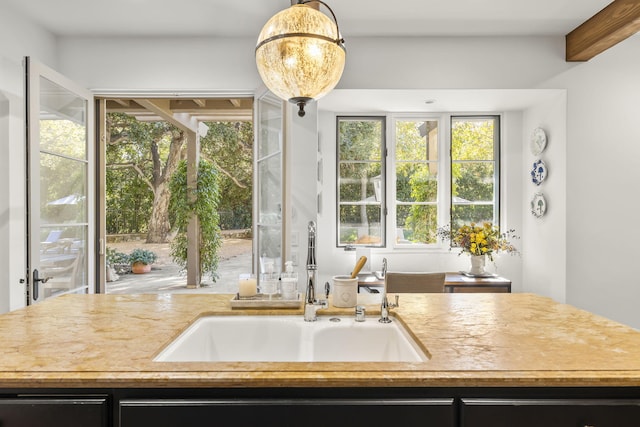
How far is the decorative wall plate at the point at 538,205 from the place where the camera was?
3.58 meters

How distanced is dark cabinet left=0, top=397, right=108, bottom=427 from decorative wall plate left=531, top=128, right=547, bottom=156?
3770 mm

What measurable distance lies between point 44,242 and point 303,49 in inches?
87.0

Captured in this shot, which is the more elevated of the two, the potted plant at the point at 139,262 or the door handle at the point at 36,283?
the door handle at the point at 36,283

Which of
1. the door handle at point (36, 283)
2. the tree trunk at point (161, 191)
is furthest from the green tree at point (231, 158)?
the door handle at point (36, 283)

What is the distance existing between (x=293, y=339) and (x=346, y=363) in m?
0.48

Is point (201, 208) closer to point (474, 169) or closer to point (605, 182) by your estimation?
point (474, 169)

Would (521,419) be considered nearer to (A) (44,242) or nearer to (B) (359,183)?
(A) (44,242)

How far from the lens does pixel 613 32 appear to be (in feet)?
8.76

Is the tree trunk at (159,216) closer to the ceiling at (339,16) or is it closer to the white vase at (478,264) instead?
the ceiling at (339,16)

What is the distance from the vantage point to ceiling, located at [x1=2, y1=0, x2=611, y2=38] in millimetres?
2688

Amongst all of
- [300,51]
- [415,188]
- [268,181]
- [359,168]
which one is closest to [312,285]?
[300,51]

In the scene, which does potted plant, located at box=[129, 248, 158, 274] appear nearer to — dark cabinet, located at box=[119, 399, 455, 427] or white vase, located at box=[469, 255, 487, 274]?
white vase, located at box=[469, 255, 487, 274]

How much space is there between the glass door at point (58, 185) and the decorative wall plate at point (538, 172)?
12.4ft

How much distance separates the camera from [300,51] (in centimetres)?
130
